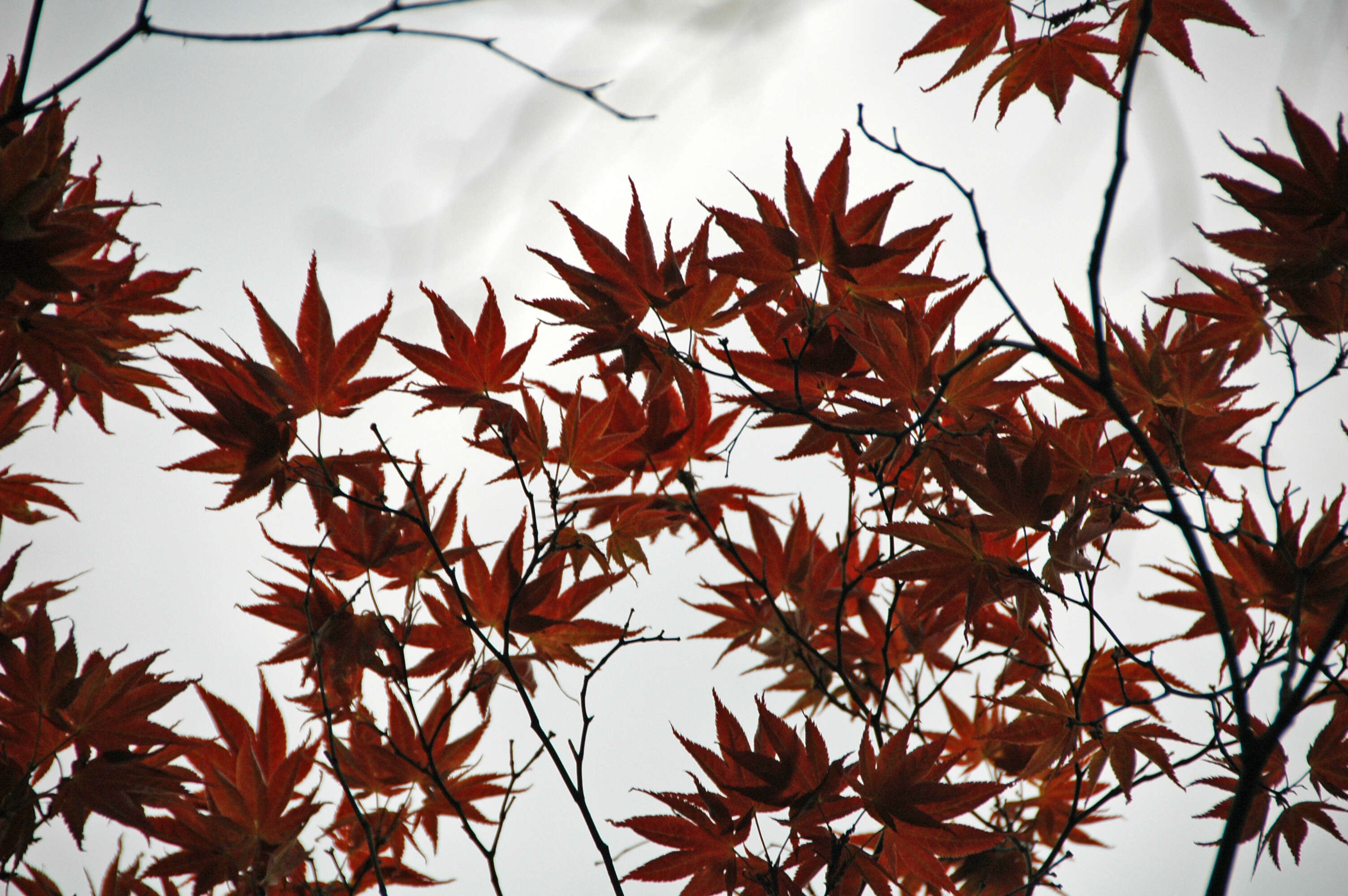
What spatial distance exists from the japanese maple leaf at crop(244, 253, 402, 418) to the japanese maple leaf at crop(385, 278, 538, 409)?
0.06m

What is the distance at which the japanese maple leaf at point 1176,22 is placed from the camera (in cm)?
133

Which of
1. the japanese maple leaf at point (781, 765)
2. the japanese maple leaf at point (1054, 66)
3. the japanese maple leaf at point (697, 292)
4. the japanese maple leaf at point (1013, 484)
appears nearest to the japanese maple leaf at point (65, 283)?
the japanese maple leaf at point (697, 292)

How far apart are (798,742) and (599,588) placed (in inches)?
18.0

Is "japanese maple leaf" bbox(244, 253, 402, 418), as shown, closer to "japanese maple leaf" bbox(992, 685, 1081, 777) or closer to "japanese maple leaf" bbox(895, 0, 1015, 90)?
"japanese maple leaf" bbox(895, 0, 1015, 90)

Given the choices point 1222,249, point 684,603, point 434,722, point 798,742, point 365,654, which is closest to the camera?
point 798,742

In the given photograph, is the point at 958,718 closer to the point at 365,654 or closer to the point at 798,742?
the point at 798,742

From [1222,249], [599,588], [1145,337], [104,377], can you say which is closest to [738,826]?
[599,588]

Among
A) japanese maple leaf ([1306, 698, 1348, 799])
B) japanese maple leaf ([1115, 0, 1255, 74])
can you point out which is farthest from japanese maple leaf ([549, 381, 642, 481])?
japanese maple leaf ([1306, 698, 1348, 799])

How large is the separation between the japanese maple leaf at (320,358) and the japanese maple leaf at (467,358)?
2.5 inches

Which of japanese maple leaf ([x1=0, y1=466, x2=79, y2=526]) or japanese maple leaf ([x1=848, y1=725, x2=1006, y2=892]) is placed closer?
japanese maple leaf ([x1=848, y1=725, x2=1006, y2=892])

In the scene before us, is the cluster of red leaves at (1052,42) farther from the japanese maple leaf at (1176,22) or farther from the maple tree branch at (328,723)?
the maple tree branch at (328,723)

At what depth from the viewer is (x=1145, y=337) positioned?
1.33 m

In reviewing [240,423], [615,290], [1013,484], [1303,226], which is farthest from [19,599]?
[1303,226]

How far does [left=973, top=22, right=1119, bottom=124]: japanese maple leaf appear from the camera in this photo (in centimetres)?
147
